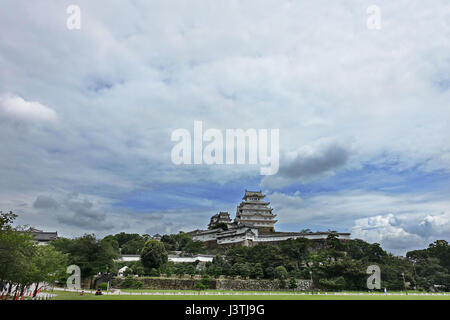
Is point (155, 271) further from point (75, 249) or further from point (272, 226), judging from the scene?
point (272, 226)

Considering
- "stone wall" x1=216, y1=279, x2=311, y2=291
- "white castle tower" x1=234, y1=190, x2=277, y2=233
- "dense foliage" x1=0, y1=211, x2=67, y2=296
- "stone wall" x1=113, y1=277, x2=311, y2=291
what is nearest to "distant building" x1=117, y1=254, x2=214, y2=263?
"stone wall" x1=113, y1=277, x2=311, y2=291

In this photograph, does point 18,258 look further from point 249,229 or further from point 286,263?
point 249,229

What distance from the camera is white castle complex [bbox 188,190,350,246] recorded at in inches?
2530

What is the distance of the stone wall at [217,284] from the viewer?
41.9m

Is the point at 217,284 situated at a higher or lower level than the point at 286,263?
lower

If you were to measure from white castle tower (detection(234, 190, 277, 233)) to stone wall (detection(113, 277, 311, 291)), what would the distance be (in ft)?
99.7

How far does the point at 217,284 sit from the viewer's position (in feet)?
140

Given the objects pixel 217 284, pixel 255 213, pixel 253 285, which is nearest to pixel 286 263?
pixel 253 285

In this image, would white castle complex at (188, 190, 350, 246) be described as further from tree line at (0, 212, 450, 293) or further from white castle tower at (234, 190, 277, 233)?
tree line at (0, 212, 450, 293)

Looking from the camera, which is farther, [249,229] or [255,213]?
[255,213]

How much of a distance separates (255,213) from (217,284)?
1449 inches

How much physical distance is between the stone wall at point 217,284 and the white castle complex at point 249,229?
1820cm

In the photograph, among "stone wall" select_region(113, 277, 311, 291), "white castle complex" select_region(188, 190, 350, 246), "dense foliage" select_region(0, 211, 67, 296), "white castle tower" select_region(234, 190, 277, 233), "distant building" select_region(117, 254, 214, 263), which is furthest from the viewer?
"white castle tower" select_region(234, 190, 277, 233)
